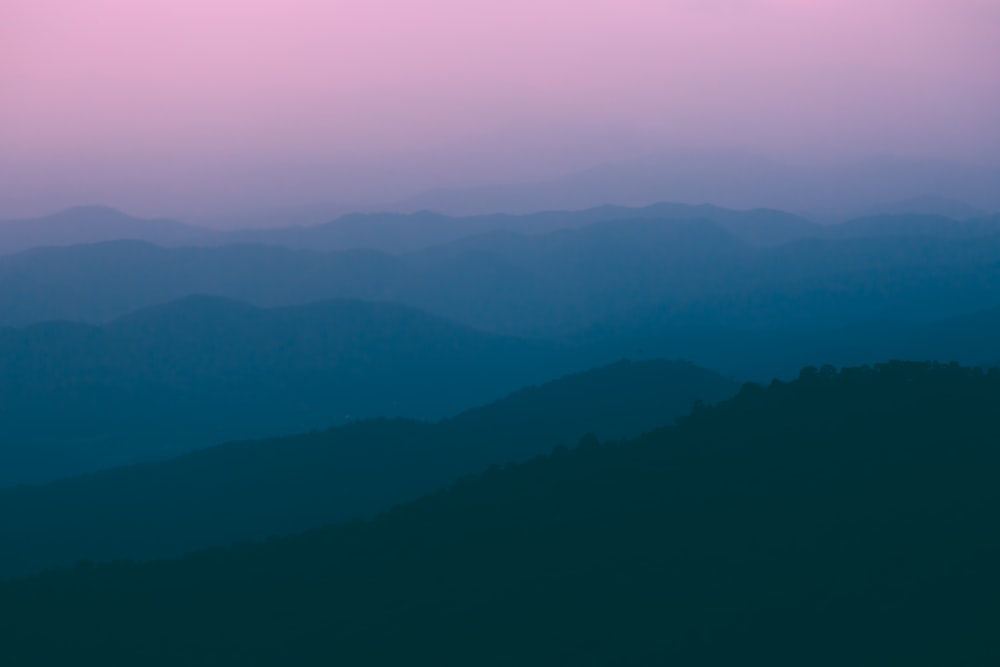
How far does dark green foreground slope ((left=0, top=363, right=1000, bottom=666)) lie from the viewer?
25.0 m

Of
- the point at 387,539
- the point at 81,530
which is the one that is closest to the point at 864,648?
the point at 387,539

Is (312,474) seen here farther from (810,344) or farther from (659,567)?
(810,344)

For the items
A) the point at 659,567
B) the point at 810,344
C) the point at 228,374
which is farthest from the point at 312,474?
the point at 810,344

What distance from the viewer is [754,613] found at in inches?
1008

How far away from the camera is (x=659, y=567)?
95.8ft

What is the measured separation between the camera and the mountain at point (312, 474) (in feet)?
187

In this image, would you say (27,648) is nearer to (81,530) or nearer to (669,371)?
(81,530)

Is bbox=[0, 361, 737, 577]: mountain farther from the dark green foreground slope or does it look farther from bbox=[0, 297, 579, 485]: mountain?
bbox=[0, 297, 579, 485]: mountain

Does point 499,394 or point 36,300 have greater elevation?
point 36,300

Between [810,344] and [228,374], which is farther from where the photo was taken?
[228,374]

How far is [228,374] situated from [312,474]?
2893 inches

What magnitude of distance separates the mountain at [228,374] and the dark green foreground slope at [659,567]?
2724 inches

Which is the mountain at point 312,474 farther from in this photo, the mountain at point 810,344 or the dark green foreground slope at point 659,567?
the mountain at point 810,344

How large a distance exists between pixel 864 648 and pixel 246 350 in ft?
399
